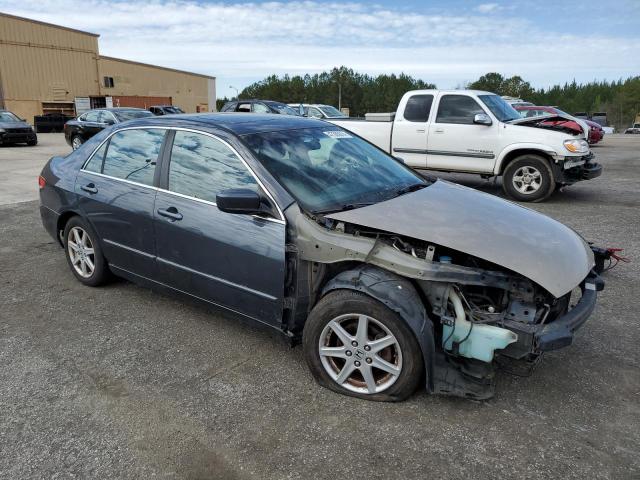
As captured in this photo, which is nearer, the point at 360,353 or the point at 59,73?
the point at 360,353

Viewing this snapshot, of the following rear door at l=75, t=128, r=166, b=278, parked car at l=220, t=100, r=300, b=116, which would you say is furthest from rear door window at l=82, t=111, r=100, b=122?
rear door at l=75, t=128, r=166, b=278

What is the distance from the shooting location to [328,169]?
3537 millimetres

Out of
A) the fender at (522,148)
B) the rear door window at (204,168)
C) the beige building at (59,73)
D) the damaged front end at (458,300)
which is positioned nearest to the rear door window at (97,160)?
the rear door window at (204,168)

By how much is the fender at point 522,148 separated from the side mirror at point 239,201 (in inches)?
264

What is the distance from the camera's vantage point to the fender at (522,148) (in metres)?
8.22

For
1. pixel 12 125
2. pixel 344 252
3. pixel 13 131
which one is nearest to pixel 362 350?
pixel 344 252

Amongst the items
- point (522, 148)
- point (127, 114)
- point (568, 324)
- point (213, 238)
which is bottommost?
point (568, 324)

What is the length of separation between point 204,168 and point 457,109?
677cm

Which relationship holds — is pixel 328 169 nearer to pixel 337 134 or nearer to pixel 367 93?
pixel 337 134

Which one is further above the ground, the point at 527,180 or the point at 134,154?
the point at 134,154

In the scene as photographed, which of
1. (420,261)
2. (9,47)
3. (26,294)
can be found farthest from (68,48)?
(420,261)

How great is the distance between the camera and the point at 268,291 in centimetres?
310

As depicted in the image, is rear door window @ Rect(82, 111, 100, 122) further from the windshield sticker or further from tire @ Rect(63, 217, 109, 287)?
the windshield sticker

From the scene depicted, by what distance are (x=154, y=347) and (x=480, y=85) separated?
9267cm
